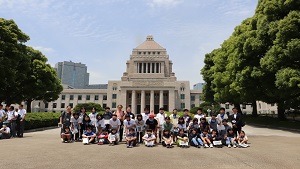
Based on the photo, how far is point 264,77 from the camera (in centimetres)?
2039

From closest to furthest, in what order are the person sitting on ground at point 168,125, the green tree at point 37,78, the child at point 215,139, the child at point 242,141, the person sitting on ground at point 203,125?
the child at point 242,141 → the child at point 215,139 → the person sitting on ground at point 168,125 → the person sitting on ground at point 203,125 → the green tree at point 37,78

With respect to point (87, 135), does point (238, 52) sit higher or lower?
higher

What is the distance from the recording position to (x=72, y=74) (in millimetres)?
185625

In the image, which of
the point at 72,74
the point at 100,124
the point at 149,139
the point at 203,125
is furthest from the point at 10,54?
the point at 72,74

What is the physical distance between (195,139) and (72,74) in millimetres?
184822

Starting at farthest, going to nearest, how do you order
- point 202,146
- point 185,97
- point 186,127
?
point 185,97, point 186,127, point 202,146

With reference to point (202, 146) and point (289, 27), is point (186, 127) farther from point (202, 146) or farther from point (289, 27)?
point (289, 27)

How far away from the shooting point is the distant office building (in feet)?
591

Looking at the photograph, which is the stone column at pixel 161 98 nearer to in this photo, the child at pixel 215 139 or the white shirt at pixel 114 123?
the white shirt at pixel 114 123

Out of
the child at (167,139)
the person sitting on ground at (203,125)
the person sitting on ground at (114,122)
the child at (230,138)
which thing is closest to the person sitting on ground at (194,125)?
the person sitting on ground at (203,125)

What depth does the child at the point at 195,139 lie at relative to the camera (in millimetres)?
11391

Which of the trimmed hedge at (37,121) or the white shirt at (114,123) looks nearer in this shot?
the white shirt at (114,123)

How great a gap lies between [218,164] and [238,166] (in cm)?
57

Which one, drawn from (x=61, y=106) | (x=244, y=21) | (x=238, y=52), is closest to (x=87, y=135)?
(x=238, y=52)
